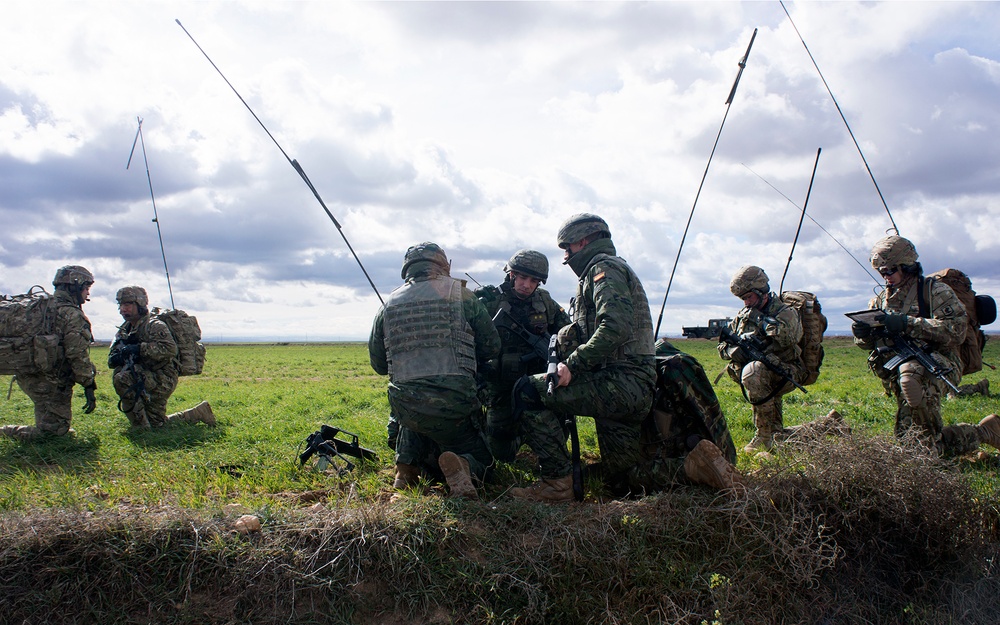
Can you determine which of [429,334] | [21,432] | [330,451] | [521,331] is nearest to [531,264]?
[521,331]

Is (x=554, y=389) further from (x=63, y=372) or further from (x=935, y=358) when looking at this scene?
(x=63, y=372)

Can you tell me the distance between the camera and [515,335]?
6.73 meters

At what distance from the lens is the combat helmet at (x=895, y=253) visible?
6723mm

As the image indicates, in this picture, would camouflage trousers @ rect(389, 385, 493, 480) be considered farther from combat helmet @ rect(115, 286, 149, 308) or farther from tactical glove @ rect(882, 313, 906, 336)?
combat helmet @ rect(115, 286, 149, 308)

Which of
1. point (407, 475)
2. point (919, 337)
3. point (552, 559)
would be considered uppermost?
point (919, 337)

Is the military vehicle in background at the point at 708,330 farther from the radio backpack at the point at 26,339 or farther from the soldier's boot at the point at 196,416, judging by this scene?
the radio backpack at the point at 26,339

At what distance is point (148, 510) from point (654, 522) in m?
3.67

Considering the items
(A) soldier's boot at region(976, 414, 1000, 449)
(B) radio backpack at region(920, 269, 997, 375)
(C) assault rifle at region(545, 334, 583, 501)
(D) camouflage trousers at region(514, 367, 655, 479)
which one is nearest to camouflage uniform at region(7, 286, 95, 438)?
(D) camouflage trousers at region(514, 367, 655, 479)

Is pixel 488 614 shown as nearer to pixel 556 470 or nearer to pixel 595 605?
pixel 595 605

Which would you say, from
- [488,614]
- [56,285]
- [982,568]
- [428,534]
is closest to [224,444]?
[56,285]

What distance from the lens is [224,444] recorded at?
8.34 metres

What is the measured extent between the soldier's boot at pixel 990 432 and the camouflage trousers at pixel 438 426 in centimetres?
551

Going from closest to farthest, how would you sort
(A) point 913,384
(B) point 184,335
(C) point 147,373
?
(A) point 913,384
(C) point 147,373
(B) point 184,335

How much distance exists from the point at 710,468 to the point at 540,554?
149 centimetres
